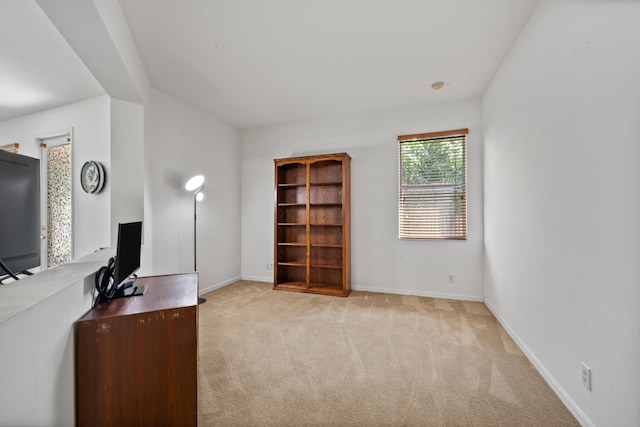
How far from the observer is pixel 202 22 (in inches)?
86.2

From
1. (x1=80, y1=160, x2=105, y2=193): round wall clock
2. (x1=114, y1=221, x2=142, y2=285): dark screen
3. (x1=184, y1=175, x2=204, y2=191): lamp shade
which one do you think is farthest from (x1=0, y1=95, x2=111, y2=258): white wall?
(x1=114, y1=221, x2=142, y2=285): dark screen

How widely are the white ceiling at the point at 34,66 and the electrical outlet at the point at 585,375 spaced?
4237 mm

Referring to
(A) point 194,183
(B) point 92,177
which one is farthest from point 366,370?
(B) point 92,177

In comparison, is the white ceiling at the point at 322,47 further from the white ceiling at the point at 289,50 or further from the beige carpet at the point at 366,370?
the beige carpet at the point at 366,370

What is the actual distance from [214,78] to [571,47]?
124 inches

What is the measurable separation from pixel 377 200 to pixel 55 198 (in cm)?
451

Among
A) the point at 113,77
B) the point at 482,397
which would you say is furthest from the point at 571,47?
the point at 113,77

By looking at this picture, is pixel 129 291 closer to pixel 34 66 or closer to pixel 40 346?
pixel 40 346

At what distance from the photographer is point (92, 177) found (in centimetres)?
306

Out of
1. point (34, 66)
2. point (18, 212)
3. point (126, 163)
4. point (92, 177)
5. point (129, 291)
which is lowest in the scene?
point (129, 291)

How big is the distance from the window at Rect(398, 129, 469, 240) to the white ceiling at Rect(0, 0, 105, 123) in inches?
151

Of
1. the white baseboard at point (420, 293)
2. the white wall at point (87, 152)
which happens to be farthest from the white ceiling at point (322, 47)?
the white baseboard at point (420, 293)

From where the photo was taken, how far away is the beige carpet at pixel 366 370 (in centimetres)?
162

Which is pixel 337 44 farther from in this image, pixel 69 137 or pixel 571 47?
pixel 69 137
